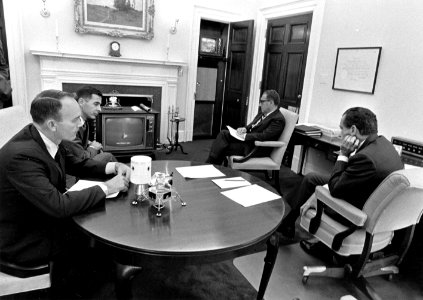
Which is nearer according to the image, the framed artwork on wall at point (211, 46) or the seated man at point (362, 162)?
the seated man at point (362, 162)

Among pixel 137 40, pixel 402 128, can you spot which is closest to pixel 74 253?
pixel 402 128

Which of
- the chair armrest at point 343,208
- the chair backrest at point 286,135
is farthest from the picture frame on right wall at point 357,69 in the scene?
the chair armrest at point 343,208

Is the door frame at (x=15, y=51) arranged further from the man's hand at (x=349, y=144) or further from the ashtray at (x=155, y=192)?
the man's hand at (x=349, y=144)

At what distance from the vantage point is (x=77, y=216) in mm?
1376

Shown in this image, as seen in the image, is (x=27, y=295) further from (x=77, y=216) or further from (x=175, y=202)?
(x=175, y=202)

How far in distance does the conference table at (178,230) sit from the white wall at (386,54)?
2027 millimetres

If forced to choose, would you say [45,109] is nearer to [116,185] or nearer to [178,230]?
[116,185]

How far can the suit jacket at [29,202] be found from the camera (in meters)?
1.27

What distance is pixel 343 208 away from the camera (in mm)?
1771

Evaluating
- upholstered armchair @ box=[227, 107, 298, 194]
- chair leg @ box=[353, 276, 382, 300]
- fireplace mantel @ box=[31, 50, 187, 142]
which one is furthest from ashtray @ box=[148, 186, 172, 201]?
fireplace mantel @ box=[31, 50, 187, 142]

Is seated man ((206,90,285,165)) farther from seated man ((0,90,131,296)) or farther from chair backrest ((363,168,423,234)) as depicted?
seated man ((0,90,131,296))

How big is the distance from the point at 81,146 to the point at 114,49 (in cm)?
252

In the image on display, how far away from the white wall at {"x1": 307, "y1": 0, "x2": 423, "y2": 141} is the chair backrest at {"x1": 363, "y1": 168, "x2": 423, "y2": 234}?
1.44 m

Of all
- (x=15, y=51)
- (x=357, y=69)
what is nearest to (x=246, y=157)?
(x=357, y=69)
